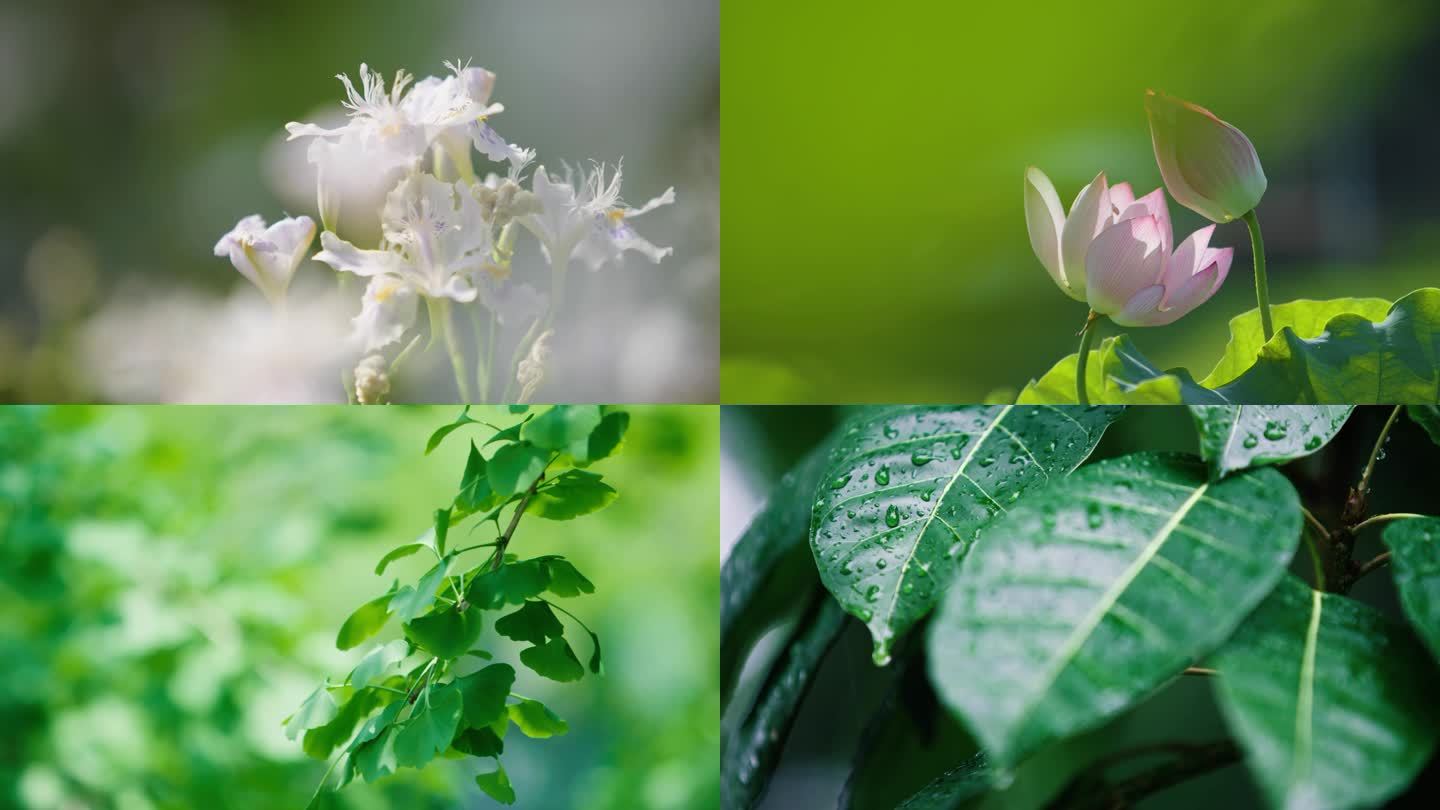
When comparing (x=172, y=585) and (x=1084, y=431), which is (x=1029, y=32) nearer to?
(x=1084, y=431)

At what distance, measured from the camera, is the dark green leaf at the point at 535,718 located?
2.61 ft

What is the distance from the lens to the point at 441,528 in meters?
0.75

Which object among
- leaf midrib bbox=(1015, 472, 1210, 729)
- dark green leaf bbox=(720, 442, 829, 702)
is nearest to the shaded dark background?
dark green leaf bbox=(720, 442, 829, 702)

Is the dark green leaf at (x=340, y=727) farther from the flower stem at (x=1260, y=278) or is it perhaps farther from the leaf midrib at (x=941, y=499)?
the flower stem at (x=1260, y=278)

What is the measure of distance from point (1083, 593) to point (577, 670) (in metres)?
0.39

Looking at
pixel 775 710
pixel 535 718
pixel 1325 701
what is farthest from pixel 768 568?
pixel 1325 701

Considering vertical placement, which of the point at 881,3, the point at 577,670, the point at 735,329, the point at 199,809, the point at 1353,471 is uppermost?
the point at 881,3

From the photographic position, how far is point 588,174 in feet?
3.10

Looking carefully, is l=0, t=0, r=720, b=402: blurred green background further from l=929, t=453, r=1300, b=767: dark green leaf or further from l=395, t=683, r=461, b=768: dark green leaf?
l=929, t=453, r=1300, b=767: dark green leaf

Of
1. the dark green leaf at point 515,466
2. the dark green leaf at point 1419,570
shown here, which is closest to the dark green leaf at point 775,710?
the dark green leaf at point 515,466

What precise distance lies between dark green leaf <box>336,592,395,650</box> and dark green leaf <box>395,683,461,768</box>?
0.30ft

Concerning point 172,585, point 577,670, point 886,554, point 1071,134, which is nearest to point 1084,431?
point 886,554

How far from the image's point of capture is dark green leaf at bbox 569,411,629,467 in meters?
0.74

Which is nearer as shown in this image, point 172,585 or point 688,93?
point 688,93
